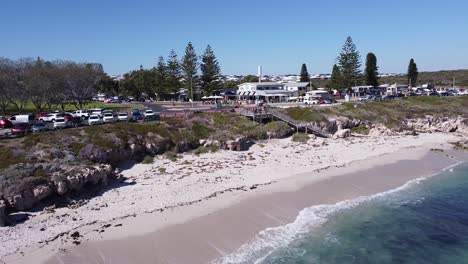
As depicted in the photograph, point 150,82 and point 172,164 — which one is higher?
point 150,82

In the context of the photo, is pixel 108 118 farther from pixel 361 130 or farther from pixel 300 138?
pixel 361 130

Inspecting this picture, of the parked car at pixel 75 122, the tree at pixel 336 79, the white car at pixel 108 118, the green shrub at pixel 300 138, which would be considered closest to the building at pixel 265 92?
the tree at pixel 336 79

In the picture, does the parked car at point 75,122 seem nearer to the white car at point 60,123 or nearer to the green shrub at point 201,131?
the white car at point 60,123

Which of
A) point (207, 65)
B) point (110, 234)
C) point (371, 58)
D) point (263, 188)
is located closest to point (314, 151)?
point (263, 188)

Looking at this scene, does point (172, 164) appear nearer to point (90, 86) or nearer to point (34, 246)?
point (34, 246)

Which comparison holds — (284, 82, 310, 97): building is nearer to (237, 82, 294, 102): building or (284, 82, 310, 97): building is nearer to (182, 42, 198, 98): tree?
(237, 82, 294, 102): building

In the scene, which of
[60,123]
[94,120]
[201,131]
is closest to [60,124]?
[60,123]

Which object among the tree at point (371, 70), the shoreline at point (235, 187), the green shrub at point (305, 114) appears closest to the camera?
the shoreline at point (235, 187)
